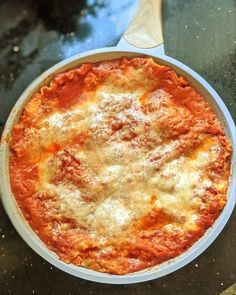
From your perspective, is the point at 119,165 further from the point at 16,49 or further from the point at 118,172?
the point at 16,49

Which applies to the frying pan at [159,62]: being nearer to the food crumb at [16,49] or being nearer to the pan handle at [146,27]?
the pan handle at [146,27]

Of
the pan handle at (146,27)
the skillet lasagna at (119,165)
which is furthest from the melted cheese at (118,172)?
the pan handle at (146,27)

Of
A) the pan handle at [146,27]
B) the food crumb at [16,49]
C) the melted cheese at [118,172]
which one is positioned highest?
the pan handle at [146,27]

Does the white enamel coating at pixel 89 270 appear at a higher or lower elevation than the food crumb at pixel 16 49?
lower

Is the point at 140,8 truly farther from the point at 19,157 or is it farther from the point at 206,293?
the point at 206,293

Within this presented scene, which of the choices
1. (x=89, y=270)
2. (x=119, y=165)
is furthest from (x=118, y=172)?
(x=89, y=270)

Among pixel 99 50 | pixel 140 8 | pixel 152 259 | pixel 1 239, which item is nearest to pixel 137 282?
pixel 152 259

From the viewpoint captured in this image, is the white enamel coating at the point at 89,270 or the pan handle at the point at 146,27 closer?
the white enamel coating at the point at 89,270

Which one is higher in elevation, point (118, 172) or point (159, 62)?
point (159, 62)
